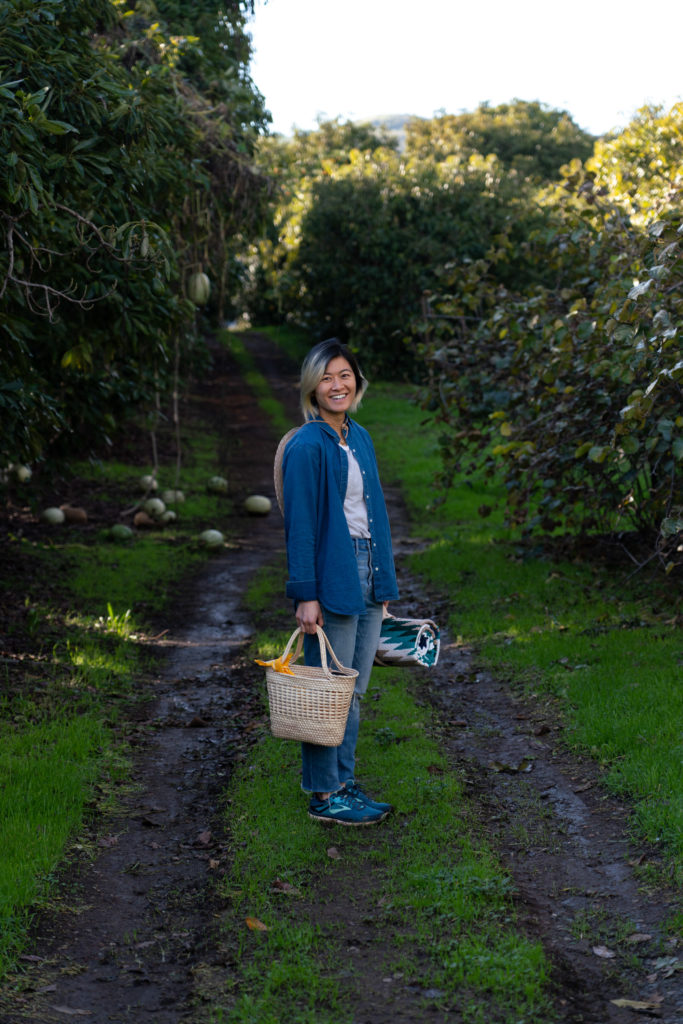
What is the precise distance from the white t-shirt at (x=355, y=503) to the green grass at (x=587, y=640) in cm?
193

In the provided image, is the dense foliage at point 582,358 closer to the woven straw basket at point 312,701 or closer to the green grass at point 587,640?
the green grass at point 587,640

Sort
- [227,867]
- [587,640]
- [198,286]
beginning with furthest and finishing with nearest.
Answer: [198,286] < [587,640] < [227,867]

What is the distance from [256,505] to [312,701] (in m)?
9.10

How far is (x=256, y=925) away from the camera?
156 inches

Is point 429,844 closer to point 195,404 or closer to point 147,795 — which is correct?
point 147,795

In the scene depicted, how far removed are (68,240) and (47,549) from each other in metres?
4.71

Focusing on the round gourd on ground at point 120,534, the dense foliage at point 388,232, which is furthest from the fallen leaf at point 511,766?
the dense foliage at point 388,232

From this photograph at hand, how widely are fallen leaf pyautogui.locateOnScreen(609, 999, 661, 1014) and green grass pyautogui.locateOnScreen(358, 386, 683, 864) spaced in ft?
3.00

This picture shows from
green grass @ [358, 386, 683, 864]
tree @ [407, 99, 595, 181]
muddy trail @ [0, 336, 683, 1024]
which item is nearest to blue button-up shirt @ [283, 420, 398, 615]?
muddy trail @ [0, 336, 683, 1024]

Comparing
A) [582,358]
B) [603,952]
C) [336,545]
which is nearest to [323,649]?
[336,545]

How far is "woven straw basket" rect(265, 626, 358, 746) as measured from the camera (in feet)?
14.3

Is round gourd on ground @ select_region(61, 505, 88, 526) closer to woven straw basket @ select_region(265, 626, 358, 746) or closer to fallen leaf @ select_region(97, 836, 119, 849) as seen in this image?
fallen leaf @ select_region(97, 836, 119, 849)

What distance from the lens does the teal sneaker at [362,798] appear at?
16.0 ft

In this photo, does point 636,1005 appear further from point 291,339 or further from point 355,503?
point 291,339
